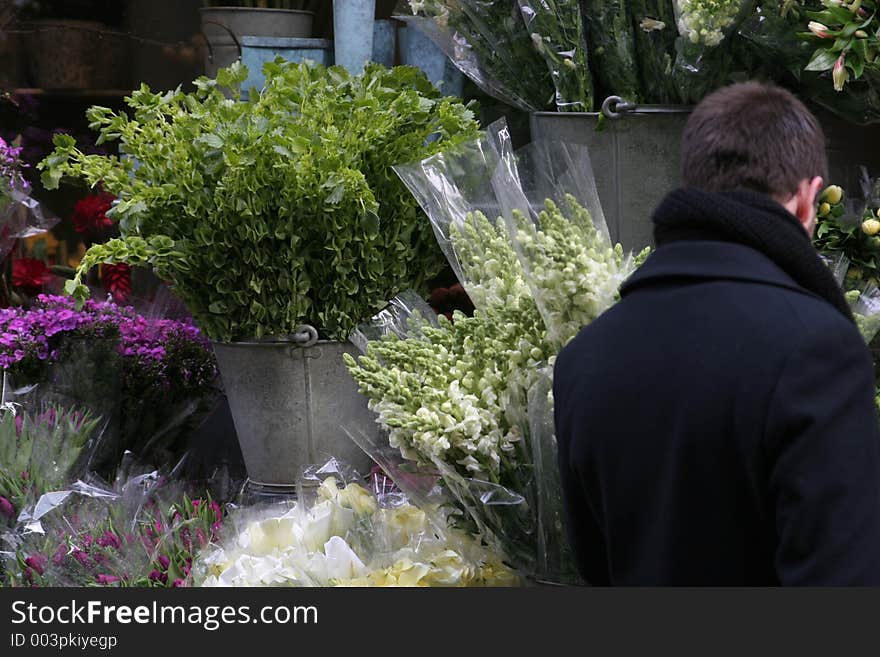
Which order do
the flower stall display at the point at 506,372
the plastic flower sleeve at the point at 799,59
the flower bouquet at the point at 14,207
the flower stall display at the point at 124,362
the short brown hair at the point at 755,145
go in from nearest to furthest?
the short brown hair at the point at 755,145 < the flower stall display at the point at 506,372 < the plastic flower sleeve at the point at 799,59 < the flower stall display at the point at 124,362 < the flower bouquet at the point at 14,207

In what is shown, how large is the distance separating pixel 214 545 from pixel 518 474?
0.60 m

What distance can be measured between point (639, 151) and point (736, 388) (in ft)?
4.78

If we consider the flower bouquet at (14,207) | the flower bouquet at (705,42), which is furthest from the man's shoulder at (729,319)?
the flower bouquet at (14,207)

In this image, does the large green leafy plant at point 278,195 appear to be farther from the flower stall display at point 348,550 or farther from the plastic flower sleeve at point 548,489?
the plastic flower sleeve at point 548,489

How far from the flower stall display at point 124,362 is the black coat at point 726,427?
1.76 m

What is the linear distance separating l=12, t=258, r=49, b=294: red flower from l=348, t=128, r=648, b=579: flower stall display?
1.84 meters

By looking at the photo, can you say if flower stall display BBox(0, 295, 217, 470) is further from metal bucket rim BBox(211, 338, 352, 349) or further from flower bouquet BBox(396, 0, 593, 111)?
flower bouquet BBox(396, 0, 593, 111)

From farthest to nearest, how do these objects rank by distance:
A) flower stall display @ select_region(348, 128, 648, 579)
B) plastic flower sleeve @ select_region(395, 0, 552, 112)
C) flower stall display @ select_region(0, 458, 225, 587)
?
plastic flower sleeve @ select_region(395, 0, 552, 112) → flower stall display @ select_region(0, 458, 225, 587) → flower stall display @ select_region(348, 128, 648, 579)

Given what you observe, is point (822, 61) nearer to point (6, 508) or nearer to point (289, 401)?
point (289, 401)

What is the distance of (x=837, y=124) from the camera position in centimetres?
290

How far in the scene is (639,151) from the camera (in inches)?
110

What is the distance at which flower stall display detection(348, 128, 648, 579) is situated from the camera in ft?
6.38

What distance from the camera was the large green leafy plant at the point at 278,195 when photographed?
262 cm

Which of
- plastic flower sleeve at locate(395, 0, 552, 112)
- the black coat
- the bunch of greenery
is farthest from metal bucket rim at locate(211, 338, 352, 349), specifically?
the black coat
